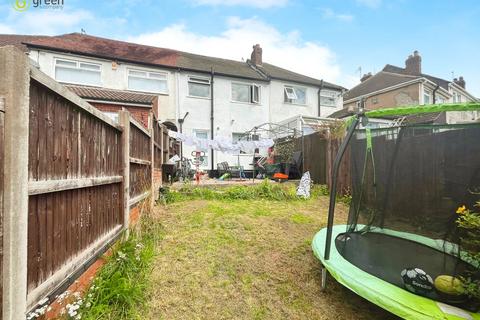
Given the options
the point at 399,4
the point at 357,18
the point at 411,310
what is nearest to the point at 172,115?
the point at 357,18

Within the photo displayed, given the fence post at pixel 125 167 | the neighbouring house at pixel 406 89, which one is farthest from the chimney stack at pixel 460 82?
the fence post at pixel 125 167

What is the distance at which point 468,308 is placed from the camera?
2.00 m

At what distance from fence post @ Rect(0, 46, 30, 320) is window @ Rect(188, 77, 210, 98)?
13510mm

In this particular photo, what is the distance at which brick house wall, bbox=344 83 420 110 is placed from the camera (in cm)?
1866

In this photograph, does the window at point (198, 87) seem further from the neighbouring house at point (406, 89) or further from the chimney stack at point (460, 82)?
the chimney stack at point (460, 82)

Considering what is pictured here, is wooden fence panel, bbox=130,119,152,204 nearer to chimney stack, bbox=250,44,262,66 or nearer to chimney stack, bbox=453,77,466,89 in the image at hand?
chimney stack, bbox=250,44,262,66

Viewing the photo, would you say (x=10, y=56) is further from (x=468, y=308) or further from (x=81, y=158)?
(x=468, y=308)

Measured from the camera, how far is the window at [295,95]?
1681 centimetres

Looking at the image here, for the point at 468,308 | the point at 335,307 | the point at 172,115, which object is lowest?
the point at 335,307

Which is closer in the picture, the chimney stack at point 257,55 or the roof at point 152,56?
the roof at point 152,56

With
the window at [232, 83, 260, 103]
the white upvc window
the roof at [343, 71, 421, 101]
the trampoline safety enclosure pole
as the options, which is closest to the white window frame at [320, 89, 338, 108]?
the window at [232, 83, 260, 103]

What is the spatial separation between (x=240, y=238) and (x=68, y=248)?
2692mm

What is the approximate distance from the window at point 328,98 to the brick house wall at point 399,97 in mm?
2107

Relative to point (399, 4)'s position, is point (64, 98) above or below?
below
